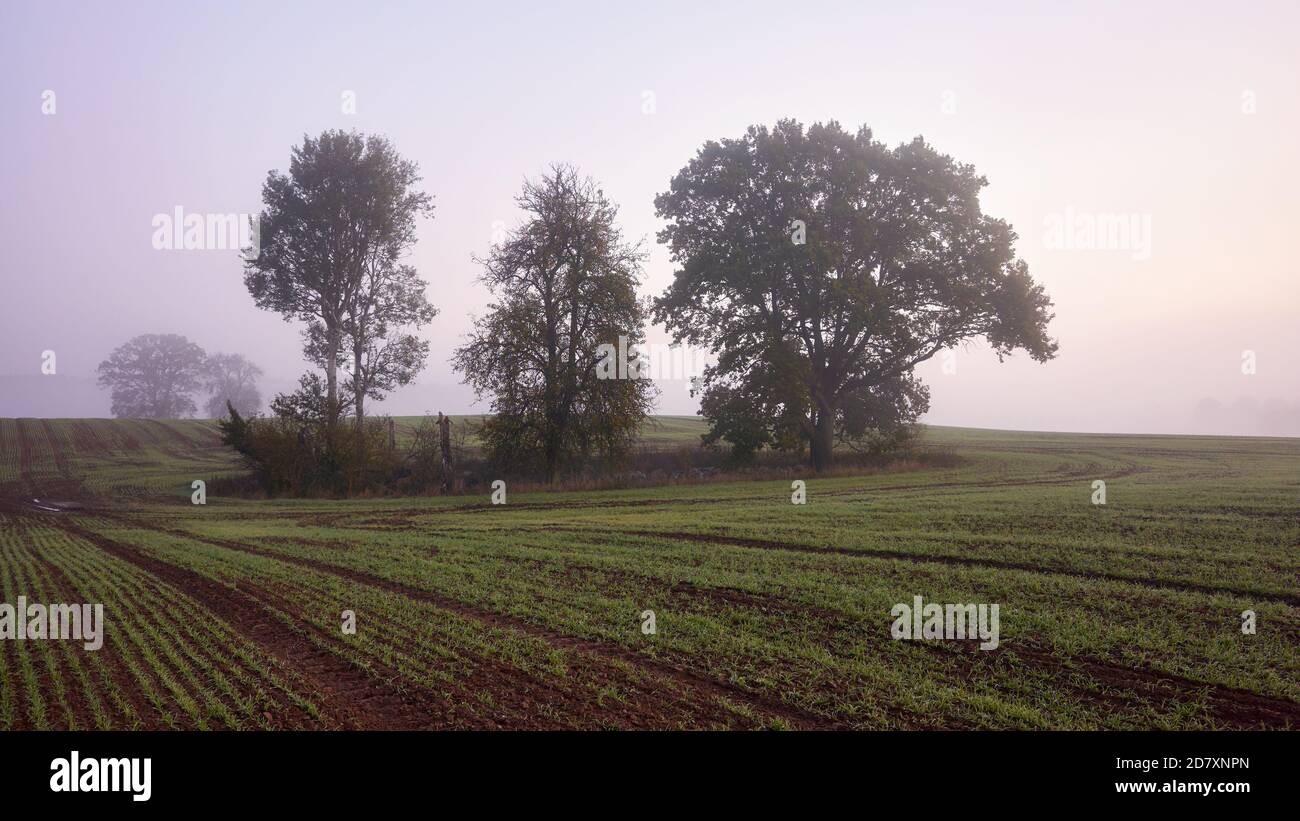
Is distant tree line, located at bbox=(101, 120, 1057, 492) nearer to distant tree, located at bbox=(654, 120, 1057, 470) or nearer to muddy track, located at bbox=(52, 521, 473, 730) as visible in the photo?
distant tree, located at bbox=(654, 120, 1057, 470)

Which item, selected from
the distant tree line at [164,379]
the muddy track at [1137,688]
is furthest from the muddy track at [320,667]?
the distant tree line at [164,379]

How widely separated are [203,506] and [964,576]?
1170 inches

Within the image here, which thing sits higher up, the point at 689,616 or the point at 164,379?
the point at 164,379

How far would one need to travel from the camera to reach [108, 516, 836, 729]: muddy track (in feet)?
22.7

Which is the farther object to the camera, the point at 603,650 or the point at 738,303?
the point at 738,303

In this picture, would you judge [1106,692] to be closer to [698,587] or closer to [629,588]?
[698,587]

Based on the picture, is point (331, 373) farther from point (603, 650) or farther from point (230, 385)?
point (230, 385)

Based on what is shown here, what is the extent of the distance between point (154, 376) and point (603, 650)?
394 feet

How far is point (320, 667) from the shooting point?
27.4 ft

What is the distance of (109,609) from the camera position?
11.2 meters

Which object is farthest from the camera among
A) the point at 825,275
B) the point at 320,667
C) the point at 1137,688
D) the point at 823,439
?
the point at 823,439

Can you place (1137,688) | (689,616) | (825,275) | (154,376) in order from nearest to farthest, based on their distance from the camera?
(1137,688), (689,616), (825,275), (154,376)

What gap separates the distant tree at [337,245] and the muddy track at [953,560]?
86.1ft

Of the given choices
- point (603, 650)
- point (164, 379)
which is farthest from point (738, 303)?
point (164, 379)
